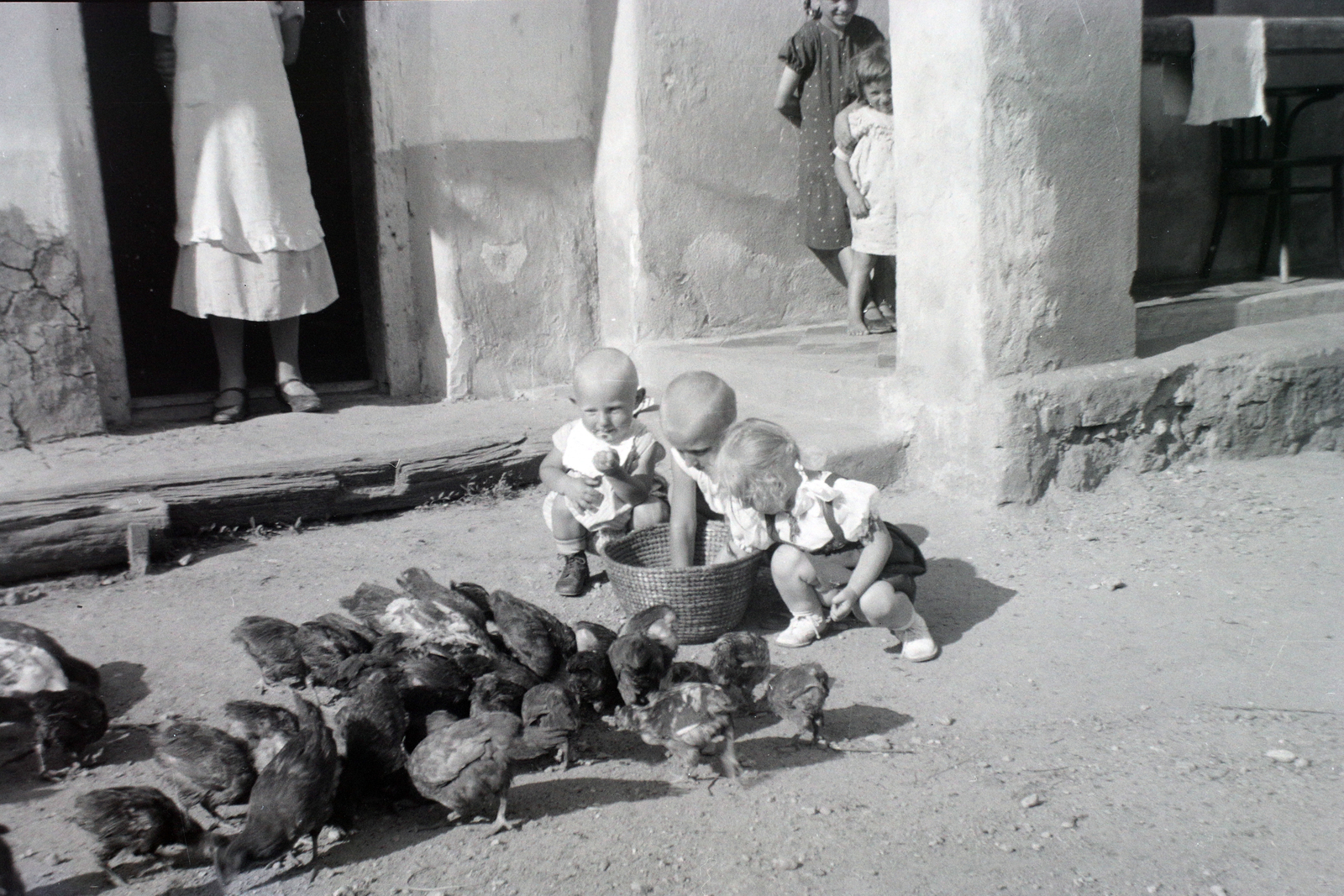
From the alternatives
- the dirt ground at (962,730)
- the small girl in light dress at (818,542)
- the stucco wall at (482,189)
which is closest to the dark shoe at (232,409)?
the stucco wall at (482,189)

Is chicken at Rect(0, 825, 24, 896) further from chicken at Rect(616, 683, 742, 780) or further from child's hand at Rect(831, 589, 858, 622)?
child's hand at Rect(831, 589, 858, 622)

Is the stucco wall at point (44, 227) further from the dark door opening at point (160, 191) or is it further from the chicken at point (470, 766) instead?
the chicken at point (470, 766)

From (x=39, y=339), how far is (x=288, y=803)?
3790 mm

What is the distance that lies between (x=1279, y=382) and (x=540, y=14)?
4326mm

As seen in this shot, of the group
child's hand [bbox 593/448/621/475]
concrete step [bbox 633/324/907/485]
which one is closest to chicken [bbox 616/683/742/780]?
child's hand [bbox 593/448/621/475]

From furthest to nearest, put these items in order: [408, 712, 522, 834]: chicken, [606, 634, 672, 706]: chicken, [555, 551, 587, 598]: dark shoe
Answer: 1. [555, 551, 587, 598]: dark shoe
2. [606, 634, 672, 706]: chicken
3. [408, 712, 522, 834]: chicken

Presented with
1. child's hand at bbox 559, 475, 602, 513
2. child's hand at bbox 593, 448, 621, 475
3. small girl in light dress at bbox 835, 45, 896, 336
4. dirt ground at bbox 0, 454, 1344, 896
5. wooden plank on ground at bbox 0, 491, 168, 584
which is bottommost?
dirt ground at bbox 0, 454, 1344, 896

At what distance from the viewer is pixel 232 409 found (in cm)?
583

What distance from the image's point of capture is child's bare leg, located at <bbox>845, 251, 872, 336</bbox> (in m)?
6.27

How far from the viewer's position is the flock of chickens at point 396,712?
2.47 metres

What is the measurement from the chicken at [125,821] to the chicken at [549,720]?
824 millimetres

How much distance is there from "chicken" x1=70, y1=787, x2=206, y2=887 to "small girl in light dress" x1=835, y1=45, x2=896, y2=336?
460cm

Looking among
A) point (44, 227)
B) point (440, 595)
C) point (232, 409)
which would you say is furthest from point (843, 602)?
point (44, 227)

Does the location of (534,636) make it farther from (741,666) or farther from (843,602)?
(843,602)
